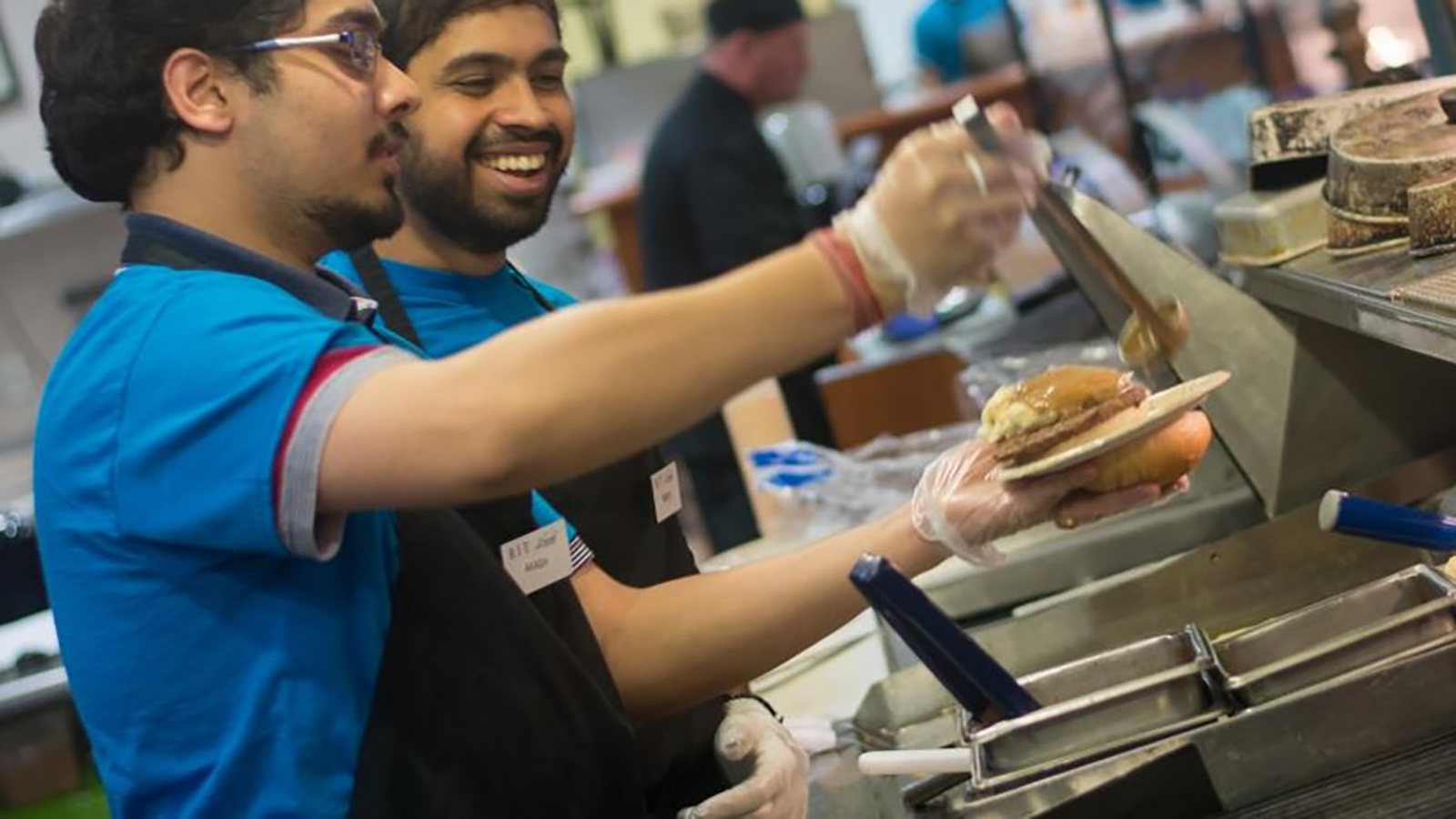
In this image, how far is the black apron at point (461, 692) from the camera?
140cm

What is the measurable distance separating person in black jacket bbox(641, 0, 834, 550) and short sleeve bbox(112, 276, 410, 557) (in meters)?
3.57

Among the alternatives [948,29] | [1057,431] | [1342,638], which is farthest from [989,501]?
[948,29]

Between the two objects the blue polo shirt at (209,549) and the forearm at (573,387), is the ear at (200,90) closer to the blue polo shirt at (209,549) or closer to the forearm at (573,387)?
the blue polo shirt at (209,549)

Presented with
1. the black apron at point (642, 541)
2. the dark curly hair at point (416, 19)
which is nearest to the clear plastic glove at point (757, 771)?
the black apron at point (642, 541)

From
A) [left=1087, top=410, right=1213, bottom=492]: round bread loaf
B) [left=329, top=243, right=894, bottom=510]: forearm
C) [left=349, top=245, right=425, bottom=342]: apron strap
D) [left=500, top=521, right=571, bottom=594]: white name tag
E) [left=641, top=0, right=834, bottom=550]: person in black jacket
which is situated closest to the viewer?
[left=329, top=243, right=894, bottom=510]: forearm

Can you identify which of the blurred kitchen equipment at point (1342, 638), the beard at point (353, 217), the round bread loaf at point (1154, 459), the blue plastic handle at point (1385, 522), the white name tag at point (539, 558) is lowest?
the blurred kitchen equipment at point (1342, 638)

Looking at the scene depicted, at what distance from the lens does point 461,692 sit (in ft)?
4.81

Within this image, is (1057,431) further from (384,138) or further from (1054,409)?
(384,138)

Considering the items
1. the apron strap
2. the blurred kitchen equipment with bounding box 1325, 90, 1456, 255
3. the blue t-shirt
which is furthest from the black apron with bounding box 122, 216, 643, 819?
the blue t-shirt

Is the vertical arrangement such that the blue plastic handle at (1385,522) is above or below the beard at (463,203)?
below

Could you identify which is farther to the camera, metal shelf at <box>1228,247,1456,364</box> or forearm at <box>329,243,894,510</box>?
metal shelf at <box>1228,247,1456,364</box>

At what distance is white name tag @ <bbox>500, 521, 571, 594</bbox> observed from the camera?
1.68 meters

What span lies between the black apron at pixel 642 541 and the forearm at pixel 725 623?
0.08 metres

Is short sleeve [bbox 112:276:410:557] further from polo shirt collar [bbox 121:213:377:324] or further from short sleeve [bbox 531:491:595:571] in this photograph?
short sleeve [bbox 531:491:595:571]
